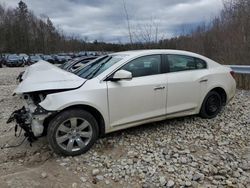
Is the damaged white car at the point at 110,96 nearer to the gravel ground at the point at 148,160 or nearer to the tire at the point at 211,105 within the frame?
the tire at the point at 211,105

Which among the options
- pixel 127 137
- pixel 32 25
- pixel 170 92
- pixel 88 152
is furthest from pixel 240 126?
pixel 32 25

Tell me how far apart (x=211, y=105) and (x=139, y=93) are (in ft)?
6.29

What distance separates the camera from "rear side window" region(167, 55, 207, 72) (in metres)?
5.03

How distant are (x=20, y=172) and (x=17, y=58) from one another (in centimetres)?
Answer: 3302

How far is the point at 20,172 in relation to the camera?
12.1 feet

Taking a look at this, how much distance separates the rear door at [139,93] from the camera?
430 cm

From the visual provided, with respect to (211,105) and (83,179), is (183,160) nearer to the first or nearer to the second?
(83,179)

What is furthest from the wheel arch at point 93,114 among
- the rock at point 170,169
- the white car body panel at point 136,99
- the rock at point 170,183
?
the rock at point 170,183

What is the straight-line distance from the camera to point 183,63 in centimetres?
521

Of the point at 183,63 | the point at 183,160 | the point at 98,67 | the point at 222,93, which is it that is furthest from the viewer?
the point at 222,93

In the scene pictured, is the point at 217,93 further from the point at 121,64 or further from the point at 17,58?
the point at 17,58

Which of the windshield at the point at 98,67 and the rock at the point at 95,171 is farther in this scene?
the windshield at the point at 98,67

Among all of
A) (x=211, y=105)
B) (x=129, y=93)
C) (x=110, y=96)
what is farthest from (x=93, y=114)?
(x=211, y=105)

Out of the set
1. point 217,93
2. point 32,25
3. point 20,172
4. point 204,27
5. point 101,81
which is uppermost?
point 32,25
